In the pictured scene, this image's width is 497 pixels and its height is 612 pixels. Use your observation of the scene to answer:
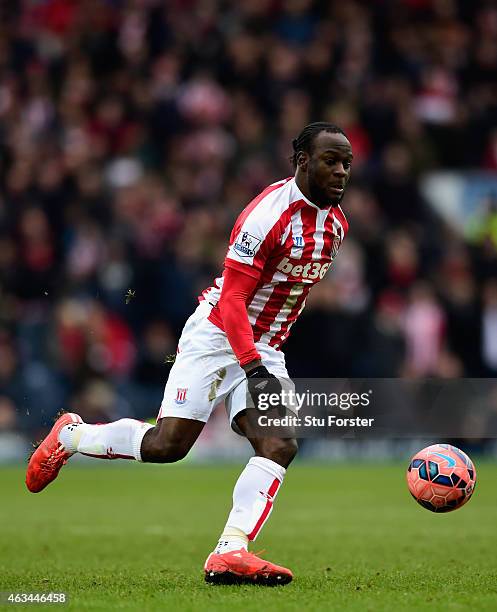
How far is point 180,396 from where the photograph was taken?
6.70 meters

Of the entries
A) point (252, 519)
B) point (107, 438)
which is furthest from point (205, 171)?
point (252, 519)

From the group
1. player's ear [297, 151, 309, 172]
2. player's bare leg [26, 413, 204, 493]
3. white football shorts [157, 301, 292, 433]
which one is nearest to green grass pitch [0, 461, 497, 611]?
player's bare leg [26, 413, 204, 493]

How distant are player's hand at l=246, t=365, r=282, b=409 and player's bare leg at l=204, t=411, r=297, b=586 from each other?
0.70 feet

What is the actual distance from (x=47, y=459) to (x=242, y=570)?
4.63 feet

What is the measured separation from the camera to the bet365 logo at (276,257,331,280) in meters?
6.75

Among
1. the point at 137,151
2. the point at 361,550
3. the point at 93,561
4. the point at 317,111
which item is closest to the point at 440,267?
the point at 317,111

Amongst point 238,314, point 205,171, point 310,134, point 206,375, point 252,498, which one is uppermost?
point 205,171

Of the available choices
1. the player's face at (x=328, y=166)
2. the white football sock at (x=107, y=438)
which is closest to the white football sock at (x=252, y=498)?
the white football sock at (x=107, y=438)

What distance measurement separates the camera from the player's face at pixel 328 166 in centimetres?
660

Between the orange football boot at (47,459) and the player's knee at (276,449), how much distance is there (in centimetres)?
122

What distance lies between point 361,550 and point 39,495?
497 cm

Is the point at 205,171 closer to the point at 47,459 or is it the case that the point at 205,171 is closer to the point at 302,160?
the point at 47,459

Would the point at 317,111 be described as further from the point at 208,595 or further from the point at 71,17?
the point at 208,595

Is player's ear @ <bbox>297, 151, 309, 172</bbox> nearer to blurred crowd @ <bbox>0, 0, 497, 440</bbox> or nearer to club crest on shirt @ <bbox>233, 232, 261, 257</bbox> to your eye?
club crest on shirt @ <bbox>233, 232, 261, 257</bbox>
